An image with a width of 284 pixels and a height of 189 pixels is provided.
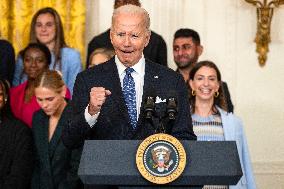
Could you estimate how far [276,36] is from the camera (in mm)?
6637

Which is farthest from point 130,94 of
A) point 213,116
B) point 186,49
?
point 186,49

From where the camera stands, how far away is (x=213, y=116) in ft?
14.6

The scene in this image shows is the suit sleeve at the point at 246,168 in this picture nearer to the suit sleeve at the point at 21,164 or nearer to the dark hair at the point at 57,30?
the suit sleeve at the point at 21,164

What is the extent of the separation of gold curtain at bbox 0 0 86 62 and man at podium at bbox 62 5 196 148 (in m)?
3.53

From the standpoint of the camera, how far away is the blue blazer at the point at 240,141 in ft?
14.1

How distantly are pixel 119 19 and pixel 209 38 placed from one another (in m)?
4.05

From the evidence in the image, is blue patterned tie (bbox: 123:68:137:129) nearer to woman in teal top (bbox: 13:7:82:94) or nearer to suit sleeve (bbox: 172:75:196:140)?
suit sleeve (bbox: 172:75:196:140)

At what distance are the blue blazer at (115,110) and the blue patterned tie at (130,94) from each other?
23 mm

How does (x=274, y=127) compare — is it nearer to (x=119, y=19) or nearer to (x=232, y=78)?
(x=232, y=78)

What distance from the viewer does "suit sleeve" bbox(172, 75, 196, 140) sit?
269 cm

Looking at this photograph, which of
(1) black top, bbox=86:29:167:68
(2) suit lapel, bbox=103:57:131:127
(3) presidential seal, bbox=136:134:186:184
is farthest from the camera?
(1) black top, bbox=86:29:167:68

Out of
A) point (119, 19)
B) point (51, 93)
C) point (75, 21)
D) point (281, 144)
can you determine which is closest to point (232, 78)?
point (281, 144)

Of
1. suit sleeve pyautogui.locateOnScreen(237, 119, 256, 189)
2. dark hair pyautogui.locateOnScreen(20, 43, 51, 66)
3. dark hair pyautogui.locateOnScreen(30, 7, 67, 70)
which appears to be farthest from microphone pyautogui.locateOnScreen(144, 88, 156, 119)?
dark hair pyautogui.locateOnScreen(30, 7, 67, 70)

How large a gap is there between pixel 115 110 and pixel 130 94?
0.29ft
